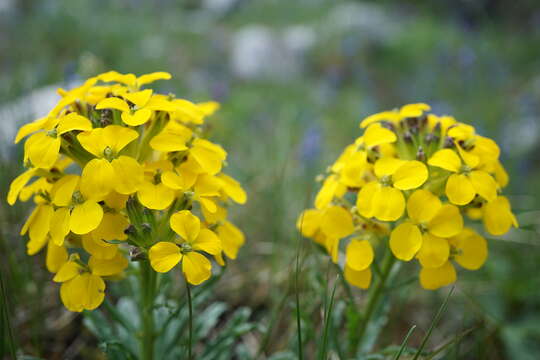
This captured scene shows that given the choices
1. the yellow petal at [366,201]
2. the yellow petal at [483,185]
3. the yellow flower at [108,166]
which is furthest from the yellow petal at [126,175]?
the yellow petal at [483,185]

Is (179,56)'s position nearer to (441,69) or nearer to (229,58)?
(229,58)

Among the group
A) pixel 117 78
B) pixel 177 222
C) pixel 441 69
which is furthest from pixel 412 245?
pixel 441 69

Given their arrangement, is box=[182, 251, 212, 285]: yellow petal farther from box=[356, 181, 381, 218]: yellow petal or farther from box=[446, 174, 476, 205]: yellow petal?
box=[446, 174, 476, 205]: yellow petal

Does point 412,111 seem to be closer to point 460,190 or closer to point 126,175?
point 460,190

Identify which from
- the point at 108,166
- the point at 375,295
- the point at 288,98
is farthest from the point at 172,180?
the point at 288,98

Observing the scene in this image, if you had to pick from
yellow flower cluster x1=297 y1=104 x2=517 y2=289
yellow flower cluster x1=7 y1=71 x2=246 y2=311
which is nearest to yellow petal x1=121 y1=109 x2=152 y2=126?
yellow flower cluster x1=7 y1=71 x2=246 y2=311
